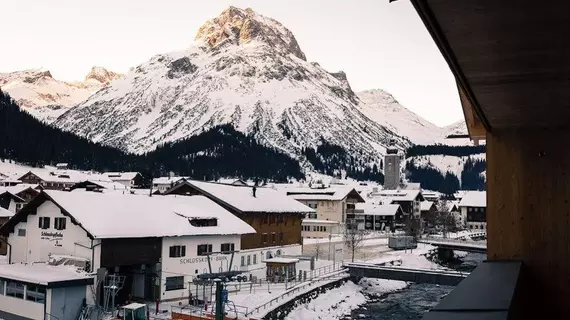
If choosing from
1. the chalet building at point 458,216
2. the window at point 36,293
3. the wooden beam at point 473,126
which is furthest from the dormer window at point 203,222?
the chalet building at point 458,216

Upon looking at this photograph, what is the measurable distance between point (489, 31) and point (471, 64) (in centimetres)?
70

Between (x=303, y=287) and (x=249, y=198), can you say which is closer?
(x=303, y=287)

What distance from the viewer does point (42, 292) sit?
2931 cm

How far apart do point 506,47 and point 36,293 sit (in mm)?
30665

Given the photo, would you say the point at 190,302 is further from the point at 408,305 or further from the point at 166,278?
the point at 408,305

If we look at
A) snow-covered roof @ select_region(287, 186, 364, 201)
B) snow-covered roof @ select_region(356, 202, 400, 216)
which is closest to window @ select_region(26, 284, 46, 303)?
snow-covered roof @ select_region(287, 186, 364, 201)

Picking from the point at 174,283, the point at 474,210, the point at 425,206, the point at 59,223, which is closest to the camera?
the point at 59,223

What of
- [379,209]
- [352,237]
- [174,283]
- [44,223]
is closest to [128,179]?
[379,209]

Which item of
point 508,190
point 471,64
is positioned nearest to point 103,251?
point 508,190

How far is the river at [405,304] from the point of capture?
39.9 meters

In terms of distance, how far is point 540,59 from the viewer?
3887mm

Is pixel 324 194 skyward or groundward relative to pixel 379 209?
skyward

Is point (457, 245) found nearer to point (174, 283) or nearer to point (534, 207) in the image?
point (174, 283)

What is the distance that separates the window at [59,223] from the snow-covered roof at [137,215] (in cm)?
107
